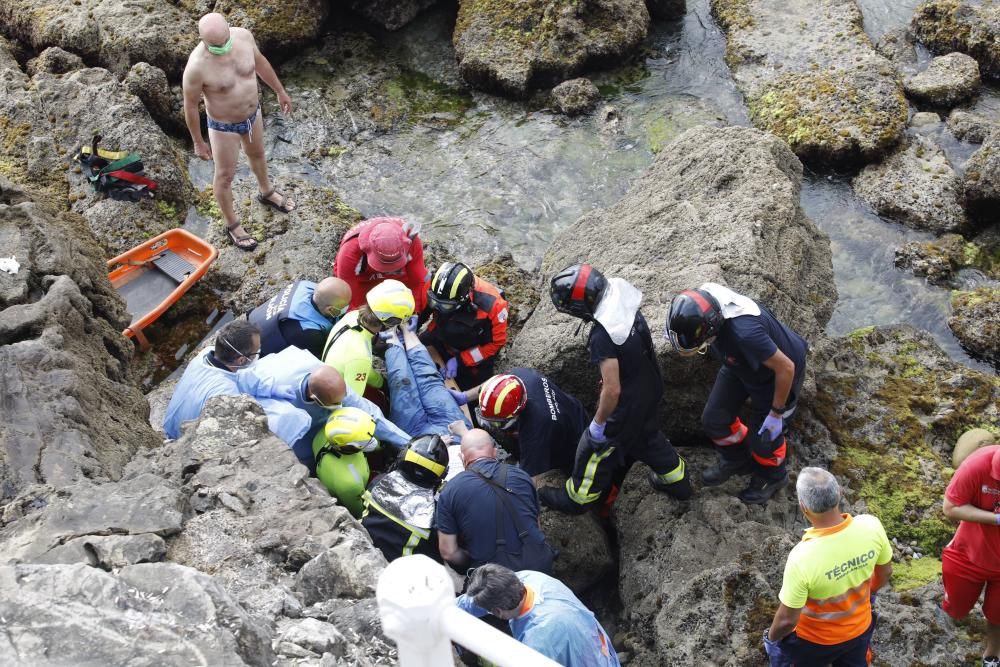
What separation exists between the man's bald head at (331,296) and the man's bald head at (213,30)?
270 cm

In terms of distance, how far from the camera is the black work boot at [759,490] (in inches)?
248

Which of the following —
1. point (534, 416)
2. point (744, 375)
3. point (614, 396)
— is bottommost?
point (534, 416)

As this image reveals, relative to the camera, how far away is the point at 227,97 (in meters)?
8.30

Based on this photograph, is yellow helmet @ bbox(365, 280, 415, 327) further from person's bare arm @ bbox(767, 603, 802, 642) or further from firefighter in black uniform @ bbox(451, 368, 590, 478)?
person's bare arm @ bbox(767, 603, 802, 642)

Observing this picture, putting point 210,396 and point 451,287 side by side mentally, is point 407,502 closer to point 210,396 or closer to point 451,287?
point 210,396

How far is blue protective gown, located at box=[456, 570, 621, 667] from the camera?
4211 millimetres

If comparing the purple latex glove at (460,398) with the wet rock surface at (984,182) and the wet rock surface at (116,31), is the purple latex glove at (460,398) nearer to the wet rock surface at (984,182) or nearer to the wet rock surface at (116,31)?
the wet rock surface at (984,182)

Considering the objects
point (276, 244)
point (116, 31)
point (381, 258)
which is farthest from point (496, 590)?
point (116, 31)

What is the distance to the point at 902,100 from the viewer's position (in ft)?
33.7

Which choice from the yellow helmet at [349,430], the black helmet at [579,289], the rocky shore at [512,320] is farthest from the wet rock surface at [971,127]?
the yellow helmet at [349,430]

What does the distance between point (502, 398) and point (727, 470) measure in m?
1.83

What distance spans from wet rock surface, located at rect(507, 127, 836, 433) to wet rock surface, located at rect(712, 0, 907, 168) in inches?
78.2

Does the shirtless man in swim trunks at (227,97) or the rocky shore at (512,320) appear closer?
the rocky shore at (512,320)

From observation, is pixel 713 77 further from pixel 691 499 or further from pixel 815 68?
pixel 691 499
